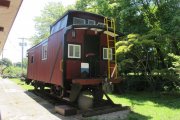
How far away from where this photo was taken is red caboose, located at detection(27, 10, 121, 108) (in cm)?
1050

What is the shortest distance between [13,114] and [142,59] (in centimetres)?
917

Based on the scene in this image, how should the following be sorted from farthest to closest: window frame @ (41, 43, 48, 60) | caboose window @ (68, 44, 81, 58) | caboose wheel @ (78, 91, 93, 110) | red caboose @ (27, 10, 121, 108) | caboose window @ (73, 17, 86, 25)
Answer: window frame @ (41, 43, 48, 60) → caboose window @ (73, 17, 86, 25) → caboose wheel @ (78, 91, 93, 110) → caboose window @ (68, 44, 81, 58) → red caboose @ (27, 10, 121, 108)

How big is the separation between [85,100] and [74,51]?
2275mm

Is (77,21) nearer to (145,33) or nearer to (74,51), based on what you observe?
(74,51)

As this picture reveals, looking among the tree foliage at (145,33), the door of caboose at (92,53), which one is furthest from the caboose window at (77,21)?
the tree foliage at (145,33)

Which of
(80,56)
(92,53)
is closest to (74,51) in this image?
(80,56)

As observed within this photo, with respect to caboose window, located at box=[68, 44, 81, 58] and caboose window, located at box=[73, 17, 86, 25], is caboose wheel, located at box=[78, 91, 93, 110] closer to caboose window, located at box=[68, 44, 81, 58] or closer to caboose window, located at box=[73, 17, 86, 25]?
caboose window, located at box=[68, 44, 81, 58]

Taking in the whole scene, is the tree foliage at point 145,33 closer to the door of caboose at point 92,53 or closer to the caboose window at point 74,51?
the door of caboose at point 92,53

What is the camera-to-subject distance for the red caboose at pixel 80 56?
10.5 meters

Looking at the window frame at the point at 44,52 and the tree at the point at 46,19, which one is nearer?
the window frame at the point at 44,52

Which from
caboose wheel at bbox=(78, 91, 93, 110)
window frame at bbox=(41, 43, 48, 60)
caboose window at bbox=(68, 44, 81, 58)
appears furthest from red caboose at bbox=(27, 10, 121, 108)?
window frame at bbox=(41, 43, 48, 60)

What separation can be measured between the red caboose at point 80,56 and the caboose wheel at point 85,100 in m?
0.22

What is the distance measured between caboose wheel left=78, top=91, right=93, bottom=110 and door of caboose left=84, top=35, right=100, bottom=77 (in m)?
0.96

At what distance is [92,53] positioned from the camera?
38.6 ft
